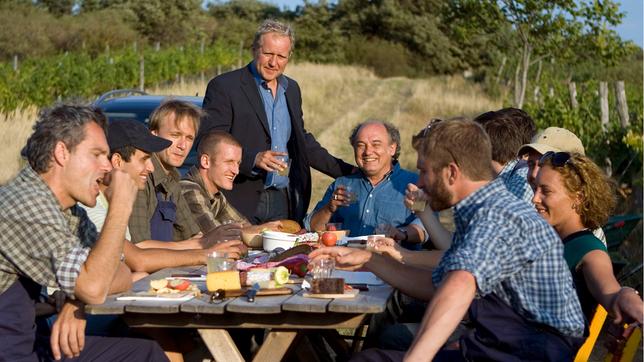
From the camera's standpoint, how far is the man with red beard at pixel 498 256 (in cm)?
342

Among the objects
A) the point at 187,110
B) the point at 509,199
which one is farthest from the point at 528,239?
the point at 187,110

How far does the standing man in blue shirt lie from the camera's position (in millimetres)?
6199

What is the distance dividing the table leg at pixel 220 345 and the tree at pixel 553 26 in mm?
20116

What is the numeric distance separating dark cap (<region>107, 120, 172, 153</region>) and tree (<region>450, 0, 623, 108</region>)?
19.2m

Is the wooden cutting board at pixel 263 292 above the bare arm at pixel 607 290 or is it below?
below

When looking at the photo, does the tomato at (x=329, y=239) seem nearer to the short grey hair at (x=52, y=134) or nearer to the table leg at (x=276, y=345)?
the table leg at (x=276, y=345)

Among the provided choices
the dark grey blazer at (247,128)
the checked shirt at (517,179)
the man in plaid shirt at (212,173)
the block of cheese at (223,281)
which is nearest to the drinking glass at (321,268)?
the block of cheese at (223,281)

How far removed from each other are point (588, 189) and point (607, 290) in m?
0.49

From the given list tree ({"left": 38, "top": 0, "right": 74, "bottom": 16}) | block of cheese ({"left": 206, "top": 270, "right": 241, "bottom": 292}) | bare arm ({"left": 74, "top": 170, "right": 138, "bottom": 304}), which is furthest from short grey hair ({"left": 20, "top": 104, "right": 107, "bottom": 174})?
tree ({"left": 38, "top": 0, "right": 74, "bottom": 16})

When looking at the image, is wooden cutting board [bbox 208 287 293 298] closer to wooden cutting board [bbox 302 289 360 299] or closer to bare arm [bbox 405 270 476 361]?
wooden cutting board [bbox 302 289 360 299]

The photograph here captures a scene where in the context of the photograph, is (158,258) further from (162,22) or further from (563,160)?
(162,22)

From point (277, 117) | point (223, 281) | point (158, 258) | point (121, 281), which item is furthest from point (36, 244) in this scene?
point (277, 117)

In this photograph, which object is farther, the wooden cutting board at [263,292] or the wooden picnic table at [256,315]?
the wooden cutting board at [263,292]

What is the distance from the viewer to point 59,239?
145 inches
